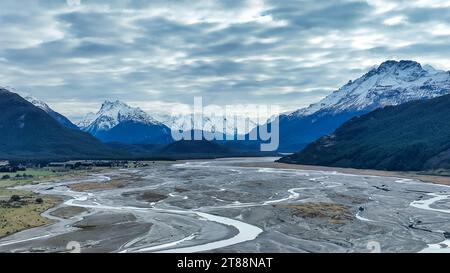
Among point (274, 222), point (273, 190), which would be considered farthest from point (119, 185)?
point (274, 222)

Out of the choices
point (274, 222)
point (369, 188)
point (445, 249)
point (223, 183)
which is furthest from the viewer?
point (223, 183)

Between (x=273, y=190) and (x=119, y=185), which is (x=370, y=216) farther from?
(x=119, y=185)

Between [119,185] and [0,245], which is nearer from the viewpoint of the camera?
[0,245]

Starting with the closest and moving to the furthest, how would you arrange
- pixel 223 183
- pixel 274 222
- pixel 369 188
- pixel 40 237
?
pixel 40 237 < pixel 274 222 < pixel 369 188 < pixel 223 183

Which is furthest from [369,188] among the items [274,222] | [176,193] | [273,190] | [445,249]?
[445,249]
